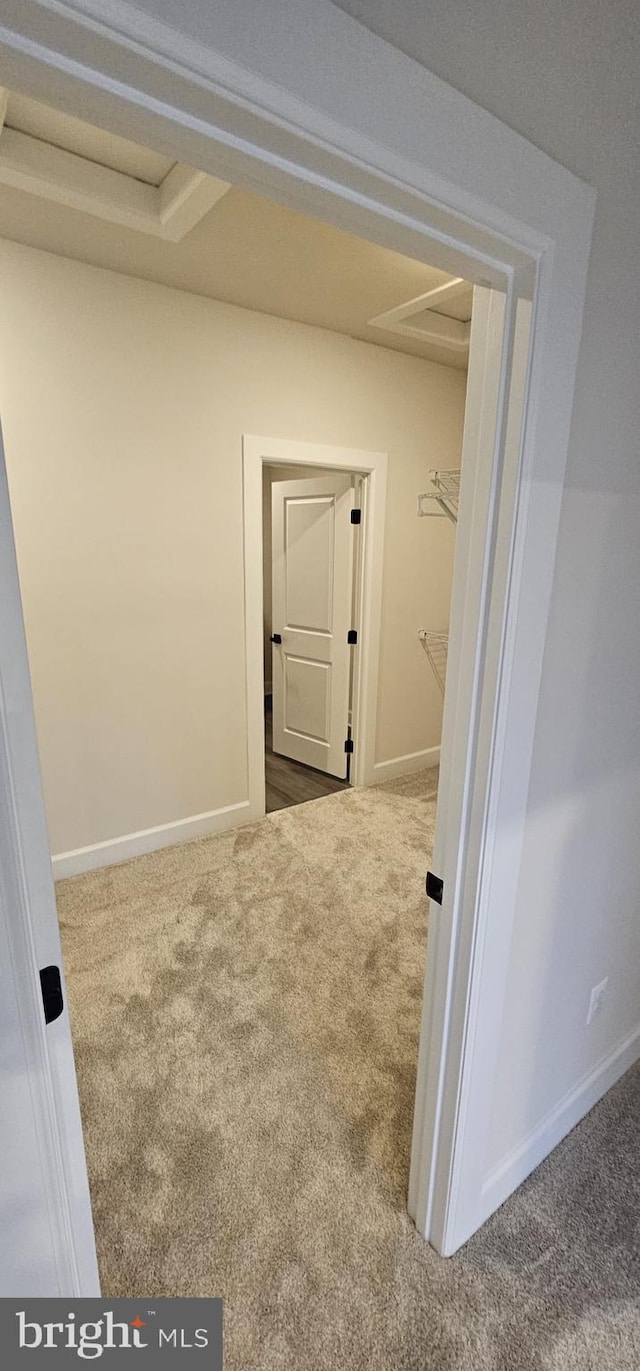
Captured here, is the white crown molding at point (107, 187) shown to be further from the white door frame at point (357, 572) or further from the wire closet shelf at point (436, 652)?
the wire closet shelf at point (436, 652)

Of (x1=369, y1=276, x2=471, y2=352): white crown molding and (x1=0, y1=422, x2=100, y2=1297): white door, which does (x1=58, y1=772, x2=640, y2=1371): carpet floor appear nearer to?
(x1=0, y1=422, x2=100, y2=1297): white door

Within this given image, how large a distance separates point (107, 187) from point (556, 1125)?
119 inches

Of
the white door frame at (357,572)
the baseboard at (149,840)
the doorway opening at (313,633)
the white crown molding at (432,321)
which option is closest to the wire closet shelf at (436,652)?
the white door frame at (357,572)

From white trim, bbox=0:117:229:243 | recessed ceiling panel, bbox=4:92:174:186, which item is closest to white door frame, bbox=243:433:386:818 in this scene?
white trim, bbox=0:117:229:243

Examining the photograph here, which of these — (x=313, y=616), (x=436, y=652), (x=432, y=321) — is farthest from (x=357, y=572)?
(x=432, y=321)

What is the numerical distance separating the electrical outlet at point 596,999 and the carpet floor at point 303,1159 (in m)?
0.35

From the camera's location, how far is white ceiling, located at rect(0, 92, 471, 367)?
1664 millimetres

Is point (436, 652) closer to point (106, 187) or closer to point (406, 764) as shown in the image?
point (406, 764)

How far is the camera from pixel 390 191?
0.69 meters

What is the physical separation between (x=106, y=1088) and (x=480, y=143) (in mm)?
2239

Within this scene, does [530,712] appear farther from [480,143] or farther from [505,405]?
[480,143]

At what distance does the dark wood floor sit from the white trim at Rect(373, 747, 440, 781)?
0.25m

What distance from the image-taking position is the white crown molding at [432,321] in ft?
7.74

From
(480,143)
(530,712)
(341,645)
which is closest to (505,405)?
(480,143)
